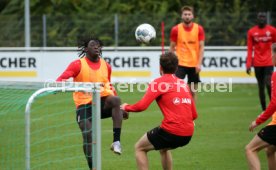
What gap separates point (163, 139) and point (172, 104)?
0.44m

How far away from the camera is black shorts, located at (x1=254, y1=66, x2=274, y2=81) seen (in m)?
17.6

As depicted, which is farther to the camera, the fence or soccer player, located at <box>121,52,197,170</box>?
the fence

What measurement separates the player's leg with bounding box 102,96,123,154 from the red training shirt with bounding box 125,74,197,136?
967mm

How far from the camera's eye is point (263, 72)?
17734 millimetres

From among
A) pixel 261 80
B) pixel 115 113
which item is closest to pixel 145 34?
pixel 261 80

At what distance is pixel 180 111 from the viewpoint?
372 inches

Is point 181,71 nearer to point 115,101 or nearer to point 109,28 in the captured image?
point 115,101

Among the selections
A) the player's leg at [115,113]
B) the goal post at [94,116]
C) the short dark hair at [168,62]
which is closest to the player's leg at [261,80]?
the player's leg at [115,113]

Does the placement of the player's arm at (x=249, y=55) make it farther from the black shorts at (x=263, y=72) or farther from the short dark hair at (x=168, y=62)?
the short dark hair at (x=168, y=62)

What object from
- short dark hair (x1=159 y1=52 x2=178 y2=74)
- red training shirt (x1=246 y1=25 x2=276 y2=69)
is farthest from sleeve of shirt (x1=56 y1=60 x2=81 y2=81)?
red training shirt (x1=246 y1=25 x2=276 y2=69)

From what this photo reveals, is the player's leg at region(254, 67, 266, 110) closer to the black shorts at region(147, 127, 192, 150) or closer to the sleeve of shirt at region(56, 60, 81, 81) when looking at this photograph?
the sleeve of shirt at region(56, 60, 81, 81)

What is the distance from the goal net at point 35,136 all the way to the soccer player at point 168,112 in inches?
41.2

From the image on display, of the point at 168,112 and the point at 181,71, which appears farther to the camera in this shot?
the point at 181,71

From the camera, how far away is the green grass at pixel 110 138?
1155 cm
